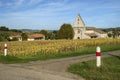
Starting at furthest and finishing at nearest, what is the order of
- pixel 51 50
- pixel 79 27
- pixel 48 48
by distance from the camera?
pixel 79 27
pixel 48 48
pixel 51 50

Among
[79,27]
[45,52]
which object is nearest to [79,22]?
[79,27]

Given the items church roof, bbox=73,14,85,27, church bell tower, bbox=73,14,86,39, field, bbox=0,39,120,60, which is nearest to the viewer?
field, bbox=0,39,120,60

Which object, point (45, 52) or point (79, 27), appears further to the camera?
point (79, 27)

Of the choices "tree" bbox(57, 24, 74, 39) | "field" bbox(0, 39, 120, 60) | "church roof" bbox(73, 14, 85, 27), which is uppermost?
"church roof" bbox(73, 14, 85, 27)

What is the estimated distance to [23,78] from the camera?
8195 millimetres

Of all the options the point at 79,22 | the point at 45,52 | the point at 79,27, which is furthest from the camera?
the point at 79,27

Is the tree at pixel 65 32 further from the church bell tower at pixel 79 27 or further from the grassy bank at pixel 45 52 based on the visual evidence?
the grassy bank at pixel 45 52

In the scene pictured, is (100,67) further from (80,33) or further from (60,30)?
(80,33)

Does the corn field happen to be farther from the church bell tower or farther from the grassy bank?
the church bell tower

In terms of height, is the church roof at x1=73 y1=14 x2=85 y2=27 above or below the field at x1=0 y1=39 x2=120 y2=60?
above

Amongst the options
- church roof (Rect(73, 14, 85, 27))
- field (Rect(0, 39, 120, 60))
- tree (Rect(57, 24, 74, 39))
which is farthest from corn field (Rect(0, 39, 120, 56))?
church roof (Rect(73, 14, 85, 27))

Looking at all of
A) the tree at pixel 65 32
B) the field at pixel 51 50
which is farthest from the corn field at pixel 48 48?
the tree at pixel 65 32

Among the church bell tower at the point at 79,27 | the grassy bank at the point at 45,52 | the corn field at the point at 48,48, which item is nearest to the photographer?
the grassy bank at the point at 45,52

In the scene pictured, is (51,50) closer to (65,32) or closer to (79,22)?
(65,32)
